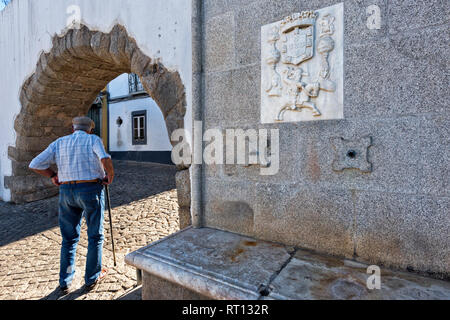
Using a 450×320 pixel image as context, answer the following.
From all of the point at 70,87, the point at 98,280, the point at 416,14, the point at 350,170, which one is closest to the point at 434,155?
the point at 350,170

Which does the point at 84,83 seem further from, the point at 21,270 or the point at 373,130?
the point at 373,130

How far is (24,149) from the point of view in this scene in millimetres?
5027

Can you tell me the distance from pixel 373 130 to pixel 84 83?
15.5ft

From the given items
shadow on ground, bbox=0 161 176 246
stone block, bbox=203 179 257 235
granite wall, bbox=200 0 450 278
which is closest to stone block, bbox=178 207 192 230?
stone block, bbox=203 179 257 235

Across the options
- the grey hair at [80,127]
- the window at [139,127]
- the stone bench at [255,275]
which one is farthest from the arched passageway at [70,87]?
the window at [139,127]

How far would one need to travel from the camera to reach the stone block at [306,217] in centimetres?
169

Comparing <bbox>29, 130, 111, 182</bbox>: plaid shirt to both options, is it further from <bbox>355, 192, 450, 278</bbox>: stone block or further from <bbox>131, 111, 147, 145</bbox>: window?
<bbox>131, 111, 147, 145</bbox>: window

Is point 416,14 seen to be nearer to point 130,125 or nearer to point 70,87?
point 70,87

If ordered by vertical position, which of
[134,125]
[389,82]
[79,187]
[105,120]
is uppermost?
[105,120]

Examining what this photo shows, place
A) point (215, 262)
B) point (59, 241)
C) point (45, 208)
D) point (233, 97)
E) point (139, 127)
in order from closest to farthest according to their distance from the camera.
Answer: point (215, 262) → point (233, 97) → point (59, 241) → point (45, 208) → point (139, 127)

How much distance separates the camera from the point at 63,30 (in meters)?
3.79

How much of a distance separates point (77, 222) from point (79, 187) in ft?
1.27
